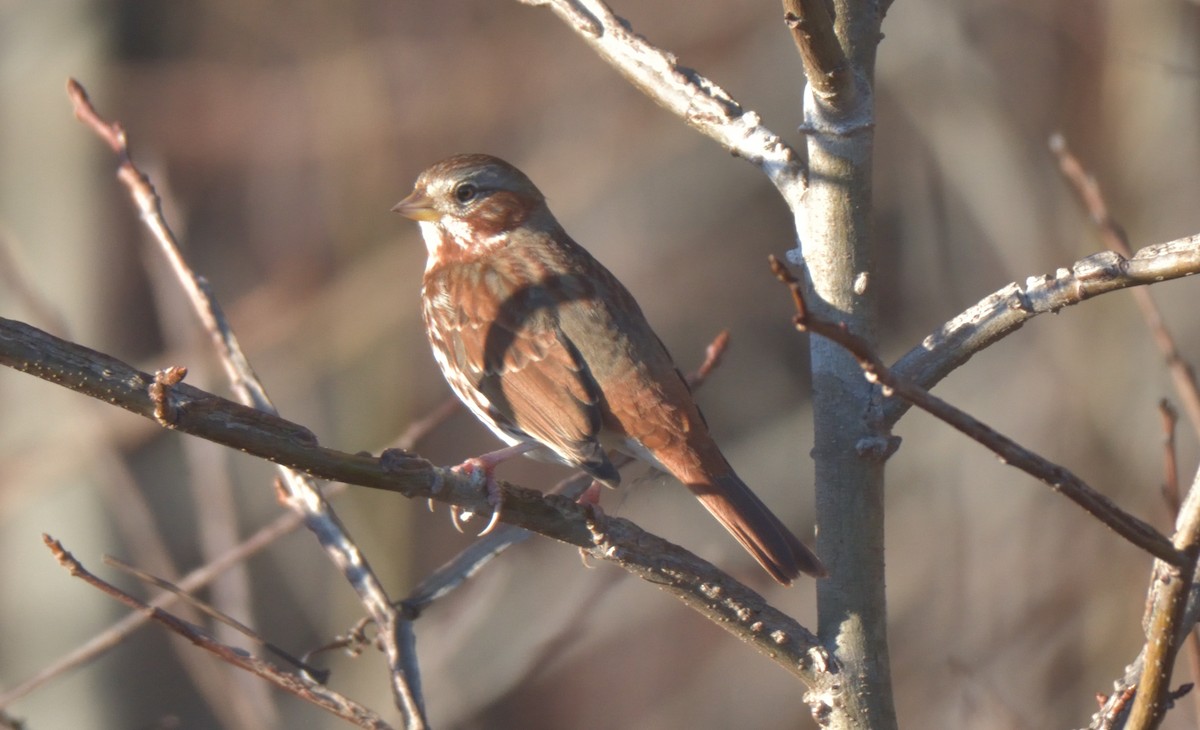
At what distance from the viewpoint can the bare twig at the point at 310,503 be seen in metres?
2.50

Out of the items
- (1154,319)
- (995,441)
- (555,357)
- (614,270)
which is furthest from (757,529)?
(614,270)

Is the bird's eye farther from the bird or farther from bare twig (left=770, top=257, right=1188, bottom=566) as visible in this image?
bare twig (left=770, top=257, right=1188, bottom=566)

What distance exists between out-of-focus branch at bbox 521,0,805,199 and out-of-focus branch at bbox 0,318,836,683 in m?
0.74

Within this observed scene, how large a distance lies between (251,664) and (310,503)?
48 cm

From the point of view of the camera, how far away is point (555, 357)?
11.1ft

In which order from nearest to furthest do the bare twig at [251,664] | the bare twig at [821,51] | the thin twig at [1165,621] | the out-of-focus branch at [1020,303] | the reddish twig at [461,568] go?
the thin twig at [1165,621] → the out-of-focus branch at [1020,303] → the bare twig at [821,51] → the bare twig at [251,664] → the reddish twig at [461,568]

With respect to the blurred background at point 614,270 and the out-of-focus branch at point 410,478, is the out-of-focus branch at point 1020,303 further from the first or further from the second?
the blurred background at point 614,270

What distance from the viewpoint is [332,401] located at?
9.04m

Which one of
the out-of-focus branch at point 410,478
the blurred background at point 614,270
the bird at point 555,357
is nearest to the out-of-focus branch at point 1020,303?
the out-of-focus branch at point 410,478

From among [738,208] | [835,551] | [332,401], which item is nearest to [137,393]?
[835,551]

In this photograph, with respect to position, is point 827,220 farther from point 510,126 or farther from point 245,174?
point 245,174

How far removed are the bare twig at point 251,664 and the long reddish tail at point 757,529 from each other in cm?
102

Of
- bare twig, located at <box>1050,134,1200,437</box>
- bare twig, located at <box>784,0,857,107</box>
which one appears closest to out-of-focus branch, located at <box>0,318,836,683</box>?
bare twig, located at <box>784,0,857,107</box>

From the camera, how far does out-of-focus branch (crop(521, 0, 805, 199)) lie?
7.72ft
